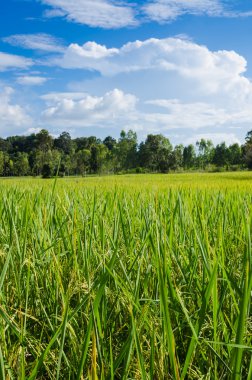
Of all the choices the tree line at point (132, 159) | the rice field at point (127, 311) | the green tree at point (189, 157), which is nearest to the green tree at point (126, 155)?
the tree line at point (132, 159)

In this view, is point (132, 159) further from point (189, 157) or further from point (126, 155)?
point (189, 157)

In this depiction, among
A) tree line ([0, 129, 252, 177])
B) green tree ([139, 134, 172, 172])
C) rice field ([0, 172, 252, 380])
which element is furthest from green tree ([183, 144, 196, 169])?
rice field ([0, 172, 252, 380])

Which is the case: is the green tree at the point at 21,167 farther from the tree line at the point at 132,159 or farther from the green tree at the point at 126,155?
the green tree at the point at 126,155

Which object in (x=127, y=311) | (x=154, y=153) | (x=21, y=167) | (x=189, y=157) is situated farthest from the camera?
(x=189, y=157)

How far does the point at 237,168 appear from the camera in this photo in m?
58.7

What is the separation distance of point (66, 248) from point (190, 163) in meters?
74.9

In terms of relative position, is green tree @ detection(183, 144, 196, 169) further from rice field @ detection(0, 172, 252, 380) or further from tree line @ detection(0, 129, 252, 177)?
rice field @ detection(0, 172, 252, 380)

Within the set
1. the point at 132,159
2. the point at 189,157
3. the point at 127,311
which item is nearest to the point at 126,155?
the point at 132,159

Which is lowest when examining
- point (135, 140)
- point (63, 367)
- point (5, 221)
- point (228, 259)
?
point (63, 367)

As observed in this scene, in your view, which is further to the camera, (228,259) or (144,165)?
(144,165)

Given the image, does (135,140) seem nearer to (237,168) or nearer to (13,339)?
(237,168)

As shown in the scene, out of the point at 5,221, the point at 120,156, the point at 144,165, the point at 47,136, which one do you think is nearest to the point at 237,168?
the point at 144,165

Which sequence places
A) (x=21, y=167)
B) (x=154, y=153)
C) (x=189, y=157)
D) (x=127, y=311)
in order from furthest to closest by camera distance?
(x=189, y=157) → (x=21, y=167) → (x=154, y=153) → (x=127, y=311)

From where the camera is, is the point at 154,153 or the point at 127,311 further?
the point at 154,153
